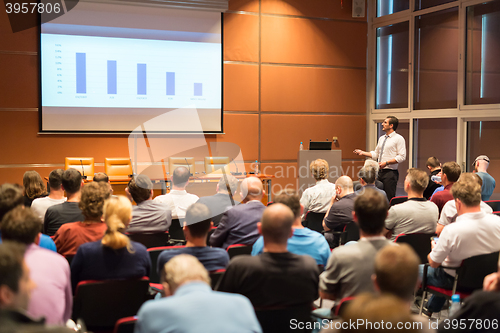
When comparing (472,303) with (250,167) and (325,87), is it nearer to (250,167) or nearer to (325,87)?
(250,167)

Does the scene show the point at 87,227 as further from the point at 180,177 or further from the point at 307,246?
the point at 180,177

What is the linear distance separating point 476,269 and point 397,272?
5.24 feet

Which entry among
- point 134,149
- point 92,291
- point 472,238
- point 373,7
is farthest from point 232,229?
point 373,7

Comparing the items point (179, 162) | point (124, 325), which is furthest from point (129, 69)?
point (124, 325)

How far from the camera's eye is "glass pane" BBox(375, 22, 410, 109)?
851cm

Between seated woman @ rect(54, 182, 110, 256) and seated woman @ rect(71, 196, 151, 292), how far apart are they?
453mm

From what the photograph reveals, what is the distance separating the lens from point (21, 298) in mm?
1233

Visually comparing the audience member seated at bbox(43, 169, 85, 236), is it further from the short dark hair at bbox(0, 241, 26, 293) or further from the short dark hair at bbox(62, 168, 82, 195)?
the short dark hair at bbox(0, 241, 26, 293)

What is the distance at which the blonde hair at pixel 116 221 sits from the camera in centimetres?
222

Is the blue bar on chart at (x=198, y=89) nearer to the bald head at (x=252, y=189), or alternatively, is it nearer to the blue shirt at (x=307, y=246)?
the bald head at (x=252, y=189)

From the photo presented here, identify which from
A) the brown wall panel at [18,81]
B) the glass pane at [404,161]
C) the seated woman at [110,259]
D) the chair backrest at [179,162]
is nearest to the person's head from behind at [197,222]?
the seated woman at [110,259]

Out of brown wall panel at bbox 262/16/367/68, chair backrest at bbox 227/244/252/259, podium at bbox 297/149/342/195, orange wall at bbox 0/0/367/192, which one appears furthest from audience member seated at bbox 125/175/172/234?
brown wall panel at bbox 262/16/367/68

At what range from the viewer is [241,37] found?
320 inches

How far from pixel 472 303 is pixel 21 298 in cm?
151
